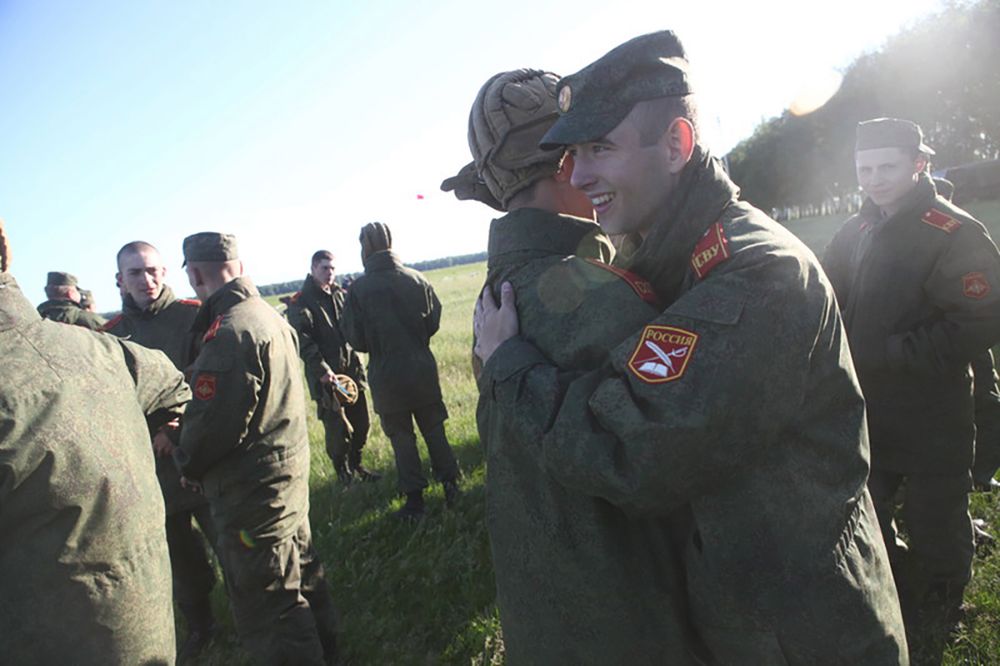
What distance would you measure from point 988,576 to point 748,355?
11.9 ft

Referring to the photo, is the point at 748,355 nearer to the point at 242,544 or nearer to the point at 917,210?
the point at 917,210

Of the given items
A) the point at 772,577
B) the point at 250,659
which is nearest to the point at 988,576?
the point at 772,577

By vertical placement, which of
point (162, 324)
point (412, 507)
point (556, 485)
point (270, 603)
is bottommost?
point (412, 507)

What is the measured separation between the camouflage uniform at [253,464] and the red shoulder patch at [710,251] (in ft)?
9.06

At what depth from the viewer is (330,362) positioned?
747 centimetres

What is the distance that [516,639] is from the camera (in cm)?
168

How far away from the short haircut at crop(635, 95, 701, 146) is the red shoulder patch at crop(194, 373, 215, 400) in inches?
109

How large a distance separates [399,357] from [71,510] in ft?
13.5

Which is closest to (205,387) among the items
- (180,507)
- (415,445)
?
(180,507)

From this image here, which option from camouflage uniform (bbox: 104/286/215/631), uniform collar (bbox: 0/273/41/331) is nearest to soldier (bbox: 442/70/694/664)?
uniform collar (bbox: 0/273/41/331)

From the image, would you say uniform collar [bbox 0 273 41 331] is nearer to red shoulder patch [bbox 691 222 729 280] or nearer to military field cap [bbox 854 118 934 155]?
red shoulder patch [bbox 691 222 729 280]

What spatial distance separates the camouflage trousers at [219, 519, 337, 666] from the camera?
348 centimetres

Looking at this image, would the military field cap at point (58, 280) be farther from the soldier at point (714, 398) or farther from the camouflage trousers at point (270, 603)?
the soldier at point (714, 398)

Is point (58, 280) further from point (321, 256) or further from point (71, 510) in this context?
point (71, 510)
